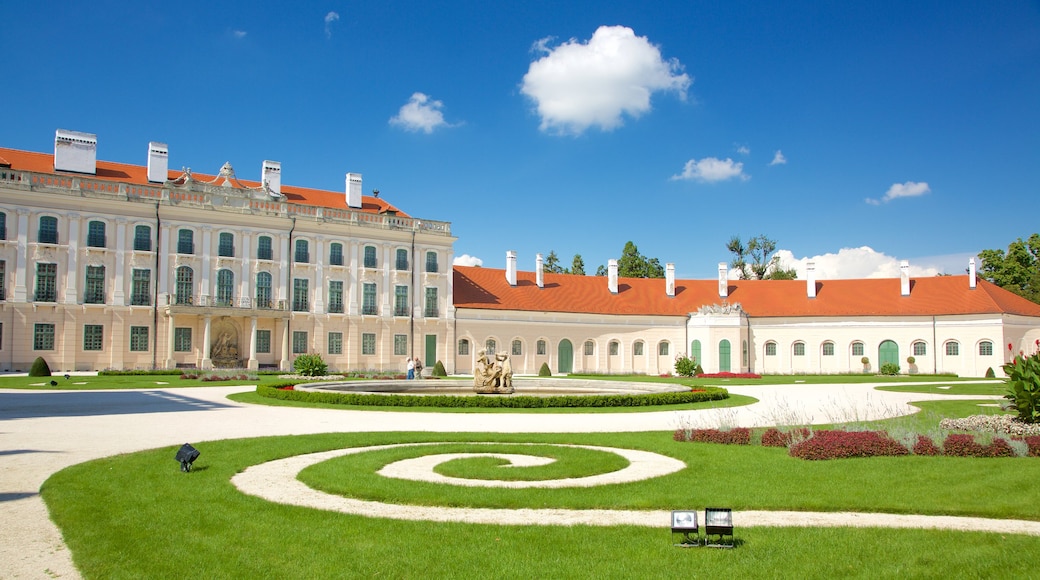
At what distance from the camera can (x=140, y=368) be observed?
43031 mm

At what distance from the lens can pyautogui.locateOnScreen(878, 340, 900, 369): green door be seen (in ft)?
179

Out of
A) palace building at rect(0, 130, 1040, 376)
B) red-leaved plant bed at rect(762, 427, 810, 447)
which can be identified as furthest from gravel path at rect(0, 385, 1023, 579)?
palace building at rect(0, 130, 1040, 376)

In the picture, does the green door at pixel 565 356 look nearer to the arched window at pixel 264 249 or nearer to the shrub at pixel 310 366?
the arched window at pixel 264 249

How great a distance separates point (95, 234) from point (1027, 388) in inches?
1745

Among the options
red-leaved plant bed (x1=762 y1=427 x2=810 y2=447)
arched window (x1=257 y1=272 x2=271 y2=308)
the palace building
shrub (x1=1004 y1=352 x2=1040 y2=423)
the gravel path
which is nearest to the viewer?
the gravel path

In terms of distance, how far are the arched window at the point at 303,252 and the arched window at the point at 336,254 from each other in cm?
148

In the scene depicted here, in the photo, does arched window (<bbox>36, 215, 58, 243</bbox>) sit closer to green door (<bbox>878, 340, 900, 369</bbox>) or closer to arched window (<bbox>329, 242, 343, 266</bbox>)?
arched window (<bbox>329, 242, 343, 266</bbox>)

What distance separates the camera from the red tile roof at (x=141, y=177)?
44344mm

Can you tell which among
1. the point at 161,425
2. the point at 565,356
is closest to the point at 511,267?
the point at 565,356

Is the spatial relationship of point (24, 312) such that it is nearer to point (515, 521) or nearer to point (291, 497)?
point (291, 497)

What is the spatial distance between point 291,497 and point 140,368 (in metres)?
38.6

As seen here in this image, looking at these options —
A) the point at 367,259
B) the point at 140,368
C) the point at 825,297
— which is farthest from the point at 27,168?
the point at 825,297

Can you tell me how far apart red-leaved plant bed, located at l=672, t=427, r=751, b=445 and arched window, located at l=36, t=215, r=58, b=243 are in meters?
39.8

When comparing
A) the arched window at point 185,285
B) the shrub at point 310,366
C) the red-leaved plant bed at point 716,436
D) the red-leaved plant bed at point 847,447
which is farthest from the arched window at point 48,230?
the red-leaved plant bed at point 847,447
